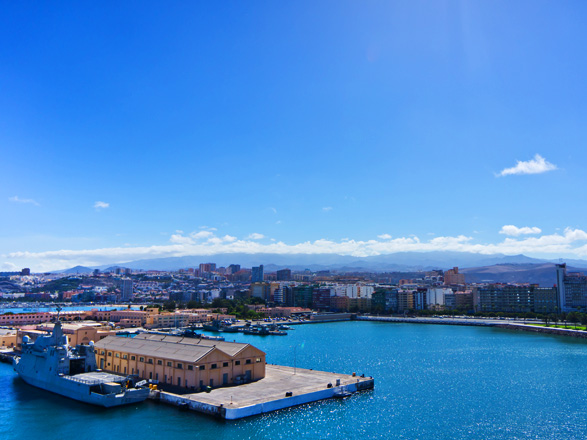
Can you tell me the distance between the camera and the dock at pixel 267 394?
59.9 feet

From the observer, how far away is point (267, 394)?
20062 mm

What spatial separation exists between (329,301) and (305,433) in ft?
259

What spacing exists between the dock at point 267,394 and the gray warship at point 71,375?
152cm

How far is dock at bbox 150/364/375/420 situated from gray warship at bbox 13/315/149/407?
1.52 m

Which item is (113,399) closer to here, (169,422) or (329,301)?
(169,422)

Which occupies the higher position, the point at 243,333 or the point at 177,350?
the point at 177,350

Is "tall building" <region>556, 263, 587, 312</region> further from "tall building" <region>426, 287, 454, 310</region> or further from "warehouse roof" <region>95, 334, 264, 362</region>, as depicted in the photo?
"warehouse roof" <region>95, 334, 264, 362</region>

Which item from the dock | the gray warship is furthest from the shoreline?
the gray warship

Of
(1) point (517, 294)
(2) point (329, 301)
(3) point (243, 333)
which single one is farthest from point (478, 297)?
(3) point (243, 333)

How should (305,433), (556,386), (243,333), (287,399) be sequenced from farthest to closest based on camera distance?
(243,333), (556,386), (287,399), (305,433)

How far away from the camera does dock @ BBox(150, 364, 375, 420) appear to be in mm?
18250

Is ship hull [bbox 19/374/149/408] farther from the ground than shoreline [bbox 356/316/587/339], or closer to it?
farther from the ground

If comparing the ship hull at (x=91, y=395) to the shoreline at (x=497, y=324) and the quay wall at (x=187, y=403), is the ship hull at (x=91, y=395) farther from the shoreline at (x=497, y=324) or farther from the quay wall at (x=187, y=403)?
the shoreline at (x=497, y=324)

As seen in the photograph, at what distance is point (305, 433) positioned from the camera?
1708 centimetres
